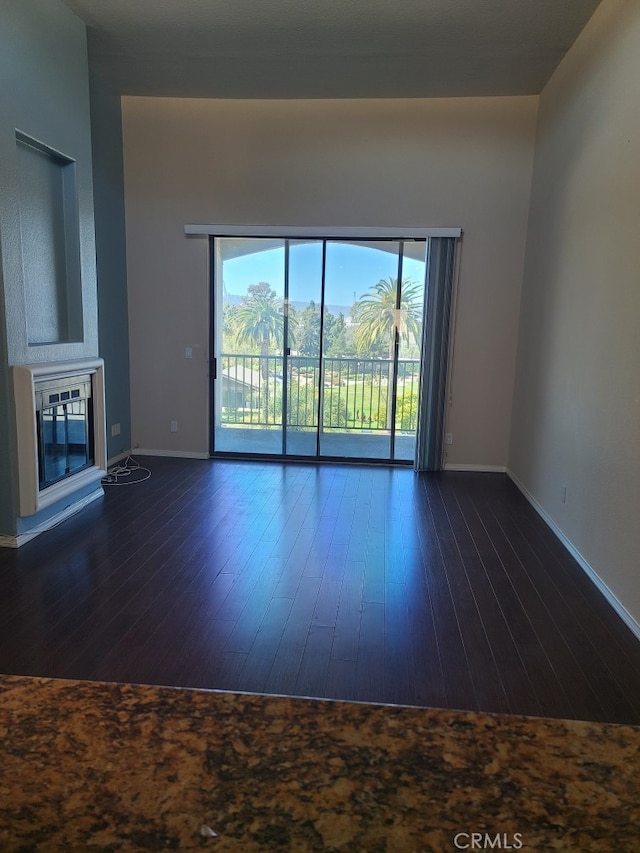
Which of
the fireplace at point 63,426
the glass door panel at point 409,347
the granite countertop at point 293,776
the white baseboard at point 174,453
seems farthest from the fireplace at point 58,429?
the granite countertop at point 293,776

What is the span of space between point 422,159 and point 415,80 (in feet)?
2.26

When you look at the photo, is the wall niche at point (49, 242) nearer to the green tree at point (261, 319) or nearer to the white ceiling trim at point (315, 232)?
the white ceiling trim at point (315, 232)

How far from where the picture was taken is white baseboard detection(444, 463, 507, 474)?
5.66m

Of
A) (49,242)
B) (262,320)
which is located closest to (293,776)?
(49,242)

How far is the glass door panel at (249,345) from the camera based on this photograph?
18.6 feet

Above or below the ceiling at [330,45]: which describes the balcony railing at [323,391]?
below

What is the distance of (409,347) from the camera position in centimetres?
567

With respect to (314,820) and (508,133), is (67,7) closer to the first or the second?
(508,133)

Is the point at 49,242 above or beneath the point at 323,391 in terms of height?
above

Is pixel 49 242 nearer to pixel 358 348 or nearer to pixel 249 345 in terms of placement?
pixel 249 345

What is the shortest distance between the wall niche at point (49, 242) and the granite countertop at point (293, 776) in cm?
354

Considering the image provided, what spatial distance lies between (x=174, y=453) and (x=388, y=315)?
2590 millimetres

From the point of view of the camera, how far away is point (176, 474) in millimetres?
5309

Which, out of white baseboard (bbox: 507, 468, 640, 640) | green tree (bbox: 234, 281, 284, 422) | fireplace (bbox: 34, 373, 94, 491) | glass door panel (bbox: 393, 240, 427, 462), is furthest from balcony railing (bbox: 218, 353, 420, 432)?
fireplace (bbox: 34, 373, 94, 491)
